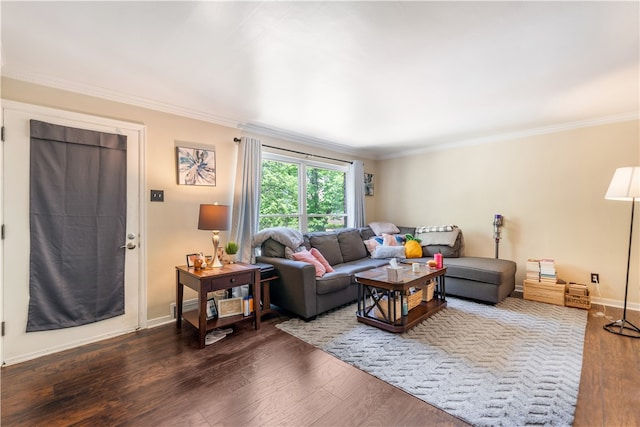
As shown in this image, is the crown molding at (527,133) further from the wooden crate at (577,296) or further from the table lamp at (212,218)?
the table lamp at (212,218)

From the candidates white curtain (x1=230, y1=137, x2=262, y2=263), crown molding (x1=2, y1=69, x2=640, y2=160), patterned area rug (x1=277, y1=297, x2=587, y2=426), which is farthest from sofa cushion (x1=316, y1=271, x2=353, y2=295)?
crown molding (x1=2, y1=69, x2=640, y2=160)

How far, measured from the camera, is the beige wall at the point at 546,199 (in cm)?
337

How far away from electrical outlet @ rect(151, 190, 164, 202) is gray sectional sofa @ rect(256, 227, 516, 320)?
4.06 feet

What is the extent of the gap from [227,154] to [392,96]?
6.65ft

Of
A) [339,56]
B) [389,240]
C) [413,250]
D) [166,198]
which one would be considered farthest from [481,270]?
[166,198]

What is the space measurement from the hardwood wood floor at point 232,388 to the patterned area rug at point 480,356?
0.33 feet

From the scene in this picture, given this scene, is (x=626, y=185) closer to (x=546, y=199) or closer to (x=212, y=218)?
(x=546, y=199)

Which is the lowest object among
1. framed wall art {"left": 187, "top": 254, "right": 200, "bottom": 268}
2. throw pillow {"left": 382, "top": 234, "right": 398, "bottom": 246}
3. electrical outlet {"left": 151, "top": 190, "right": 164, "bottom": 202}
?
framed wall art {"left": 187, "top": 254, "right": 200, "bottom": 268}

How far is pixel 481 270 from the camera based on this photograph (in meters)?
3.46

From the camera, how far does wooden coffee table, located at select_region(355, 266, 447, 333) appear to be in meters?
2.69

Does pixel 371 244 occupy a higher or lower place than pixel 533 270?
higher

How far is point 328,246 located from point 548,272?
279cm

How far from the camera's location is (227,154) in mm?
3465

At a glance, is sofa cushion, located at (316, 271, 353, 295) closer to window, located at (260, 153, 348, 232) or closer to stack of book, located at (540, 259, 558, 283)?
window, located at (260, 153, 348, 232)
